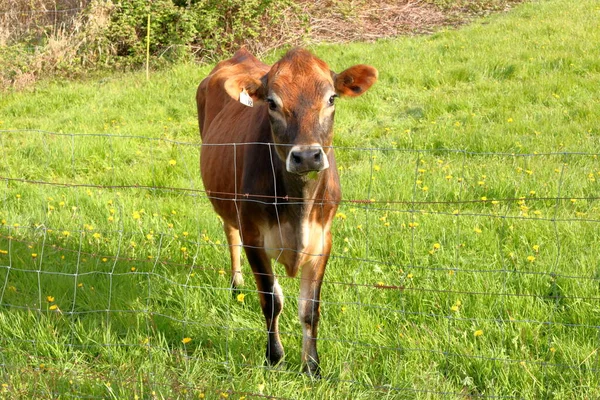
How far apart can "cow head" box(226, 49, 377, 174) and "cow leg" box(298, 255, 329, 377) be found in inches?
27.4

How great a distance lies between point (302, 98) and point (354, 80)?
1.70 ft

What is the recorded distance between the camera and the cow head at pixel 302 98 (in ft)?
9.87

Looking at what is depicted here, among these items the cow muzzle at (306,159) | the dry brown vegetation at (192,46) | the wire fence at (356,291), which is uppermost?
the cow muzzle at (306,159)

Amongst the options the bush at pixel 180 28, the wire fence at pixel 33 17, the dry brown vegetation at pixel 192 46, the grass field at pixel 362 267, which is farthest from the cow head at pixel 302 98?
the wire fence at pixel 33 17

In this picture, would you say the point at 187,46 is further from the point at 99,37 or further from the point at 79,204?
the point at 79,204

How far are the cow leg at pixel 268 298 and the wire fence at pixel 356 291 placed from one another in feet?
0.27

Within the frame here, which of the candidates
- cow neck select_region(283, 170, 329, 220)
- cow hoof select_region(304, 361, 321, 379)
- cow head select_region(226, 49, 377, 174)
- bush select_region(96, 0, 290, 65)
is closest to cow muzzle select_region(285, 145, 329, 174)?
cow head select_region(226, 49, 377, 174)

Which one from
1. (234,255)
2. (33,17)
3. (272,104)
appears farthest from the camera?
(33,17)

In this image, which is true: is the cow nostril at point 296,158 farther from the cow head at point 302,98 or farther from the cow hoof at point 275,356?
the cow hoof at point 275,356

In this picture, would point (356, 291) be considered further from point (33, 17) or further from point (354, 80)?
point (33, 17)

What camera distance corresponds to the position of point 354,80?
366 cm

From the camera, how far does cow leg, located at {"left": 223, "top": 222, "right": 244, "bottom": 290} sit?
14.4 ft

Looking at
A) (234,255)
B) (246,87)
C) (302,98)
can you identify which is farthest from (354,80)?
(234,255)

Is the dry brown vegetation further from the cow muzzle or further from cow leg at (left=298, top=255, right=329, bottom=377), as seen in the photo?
the cow muzzle
